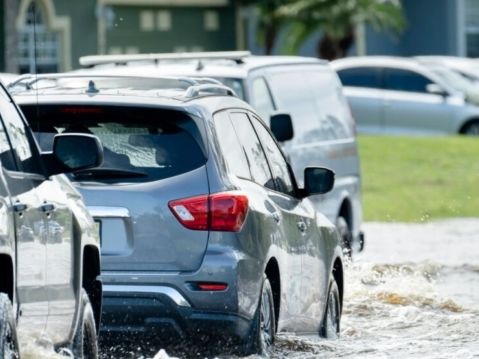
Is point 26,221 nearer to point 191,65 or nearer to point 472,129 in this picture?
point 191,65

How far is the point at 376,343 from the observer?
10.5 m

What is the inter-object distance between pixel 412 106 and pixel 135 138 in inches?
913

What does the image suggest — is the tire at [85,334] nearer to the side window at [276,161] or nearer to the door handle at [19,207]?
the door handle at [19,207]

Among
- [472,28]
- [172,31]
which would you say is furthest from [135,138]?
Answer: [472,28]

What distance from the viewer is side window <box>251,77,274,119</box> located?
13.9m

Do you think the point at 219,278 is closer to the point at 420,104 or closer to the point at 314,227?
the point at 314,227

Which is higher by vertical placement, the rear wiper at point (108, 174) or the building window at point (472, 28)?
the rear wiper at point (108, 174)

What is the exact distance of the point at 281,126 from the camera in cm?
1381

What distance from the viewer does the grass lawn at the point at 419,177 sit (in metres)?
22.7

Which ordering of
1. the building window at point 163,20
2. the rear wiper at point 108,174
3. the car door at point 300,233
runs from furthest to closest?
the building window at point 163,20
the car door at point 300,233
the rear wiper at point 108,174

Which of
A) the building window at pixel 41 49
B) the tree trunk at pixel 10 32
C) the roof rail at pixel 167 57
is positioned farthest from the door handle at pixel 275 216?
the building window at pixel 41 49

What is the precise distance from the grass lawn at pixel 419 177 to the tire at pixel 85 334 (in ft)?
45.8

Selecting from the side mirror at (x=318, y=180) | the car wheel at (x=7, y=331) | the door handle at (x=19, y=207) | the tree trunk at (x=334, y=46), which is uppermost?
the door handle at (x=19, y=207)

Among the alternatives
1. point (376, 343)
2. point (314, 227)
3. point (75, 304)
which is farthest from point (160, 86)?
point (75, 304)
